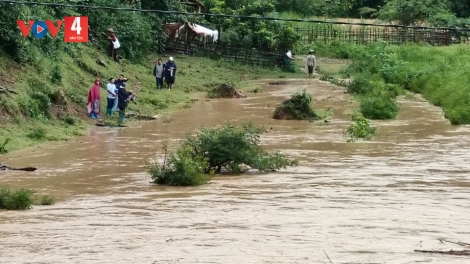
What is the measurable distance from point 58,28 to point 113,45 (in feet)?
21.4

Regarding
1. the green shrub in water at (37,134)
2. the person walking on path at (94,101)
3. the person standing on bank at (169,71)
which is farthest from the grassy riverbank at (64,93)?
the person standing on bank at (169,71)

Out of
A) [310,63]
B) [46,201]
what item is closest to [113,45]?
Result: [310,63]

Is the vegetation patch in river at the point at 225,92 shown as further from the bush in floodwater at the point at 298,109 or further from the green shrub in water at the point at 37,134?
the green shrub in water at the point at 37,134

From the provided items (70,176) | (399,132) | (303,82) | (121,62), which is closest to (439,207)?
(70,176)

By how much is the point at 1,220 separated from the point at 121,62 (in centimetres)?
2319

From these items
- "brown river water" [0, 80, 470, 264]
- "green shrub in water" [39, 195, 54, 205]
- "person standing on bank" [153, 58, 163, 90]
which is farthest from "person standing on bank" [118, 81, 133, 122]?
"green shrub in water" [39, 195, 54, 205]

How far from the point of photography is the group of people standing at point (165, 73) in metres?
33.5

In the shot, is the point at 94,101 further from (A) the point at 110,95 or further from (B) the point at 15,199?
(B) the point at 15,199

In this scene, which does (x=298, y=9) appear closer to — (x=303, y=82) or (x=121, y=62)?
(x=303, y=82)

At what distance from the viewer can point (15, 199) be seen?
13.5m

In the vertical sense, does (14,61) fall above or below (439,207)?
above

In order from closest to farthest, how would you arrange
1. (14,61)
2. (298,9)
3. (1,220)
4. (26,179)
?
(1,220) < (26,179) < (14,61) < (298,9)

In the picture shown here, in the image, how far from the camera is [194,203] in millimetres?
14203

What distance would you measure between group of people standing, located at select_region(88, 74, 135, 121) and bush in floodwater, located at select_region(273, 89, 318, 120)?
15.4 feet
